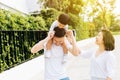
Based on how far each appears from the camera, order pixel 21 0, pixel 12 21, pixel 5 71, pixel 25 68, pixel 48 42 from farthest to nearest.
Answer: pixel 21 0, pixel 12 21, pixel 25 68, pixel 5 71, pixel 48 42

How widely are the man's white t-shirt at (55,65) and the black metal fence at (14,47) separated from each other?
5.96 m

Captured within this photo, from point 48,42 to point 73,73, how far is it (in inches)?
288

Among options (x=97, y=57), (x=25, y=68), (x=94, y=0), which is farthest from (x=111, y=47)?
(x=94, y=0)

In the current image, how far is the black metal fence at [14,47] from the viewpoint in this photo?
11.1 meters

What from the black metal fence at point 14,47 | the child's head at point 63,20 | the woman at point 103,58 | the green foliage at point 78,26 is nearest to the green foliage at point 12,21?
the black metal fence at point 14,47

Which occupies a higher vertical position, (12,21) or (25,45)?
(12,21)

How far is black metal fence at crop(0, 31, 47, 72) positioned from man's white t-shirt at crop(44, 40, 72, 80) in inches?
235

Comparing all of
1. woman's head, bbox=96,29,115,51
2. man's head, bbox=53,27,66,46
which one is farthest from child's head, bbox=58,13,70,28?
woman's head, bbox=96,29,115,51

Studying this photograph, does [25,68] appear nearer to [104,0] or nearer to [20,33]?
[20,33]

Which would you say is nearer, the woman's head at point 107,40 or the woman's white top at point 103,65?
the woman's white top at point 103,65

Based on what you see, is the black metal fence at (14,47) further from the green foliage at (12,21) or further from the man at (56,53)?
the man at (56,53)

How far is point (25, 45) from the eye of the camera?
14.1 m

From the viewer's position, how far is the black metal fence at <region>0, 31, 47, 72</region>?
439 inches

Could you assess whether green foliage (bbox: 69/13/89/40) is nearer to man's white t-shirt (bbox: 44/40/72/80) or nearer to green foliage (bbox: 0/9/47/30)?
green foliage (bbox: 0/9/47/30)
